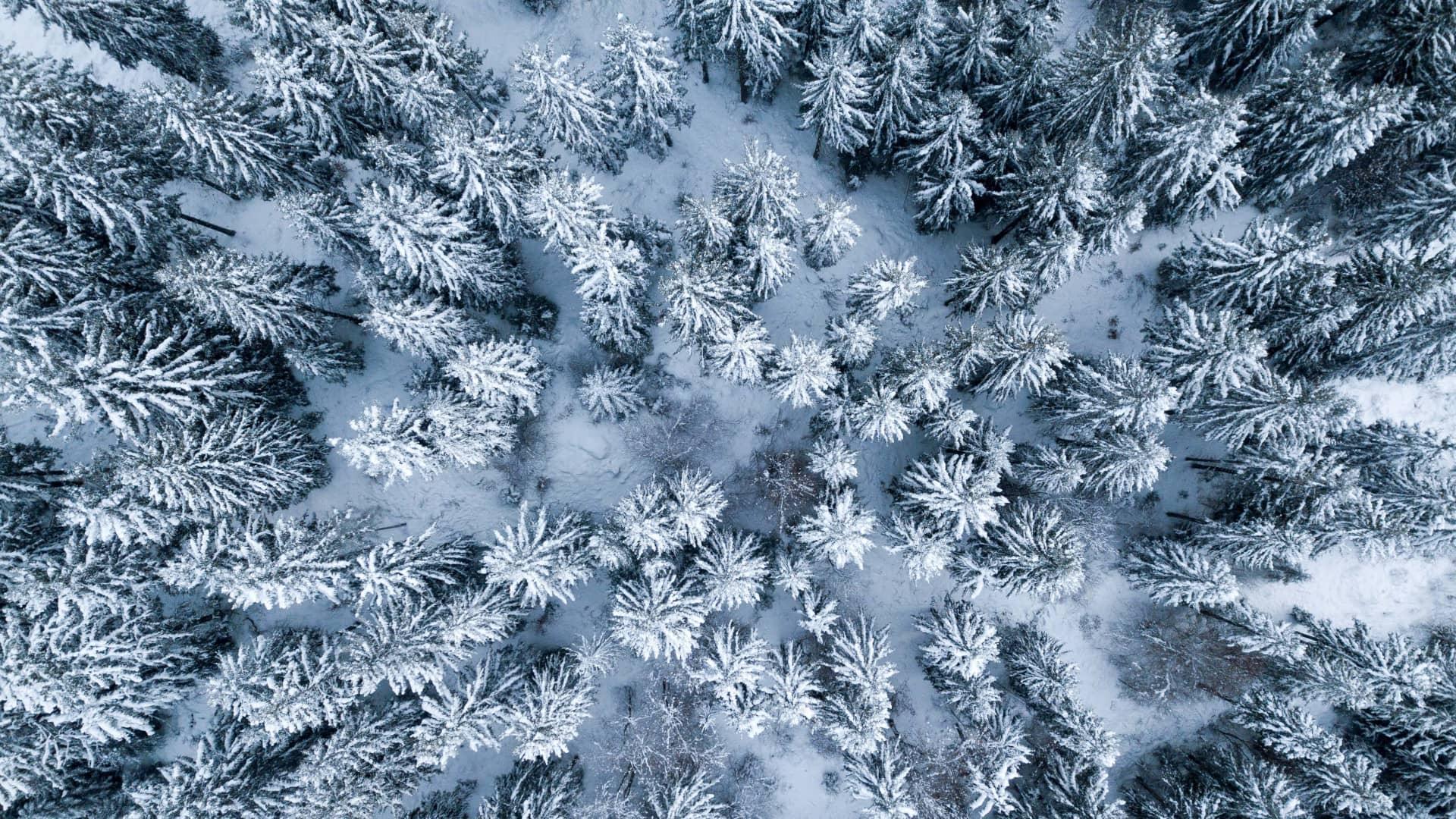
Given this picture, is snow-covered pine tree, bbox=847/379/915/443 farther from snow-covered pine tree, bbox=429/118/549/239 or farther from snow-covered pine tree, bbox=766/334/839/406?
snow-covered pine tree, bbox=429/118/549/239

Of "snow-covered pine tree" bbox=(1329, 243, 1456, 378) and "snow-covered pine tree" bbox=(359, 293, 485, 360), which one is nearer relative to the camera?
"snow-covered pine tree" bbox=(1329, 243, 1456, 378)

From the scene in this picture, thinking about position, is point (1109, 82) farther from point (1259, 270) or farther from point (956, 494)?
point (956, 494)

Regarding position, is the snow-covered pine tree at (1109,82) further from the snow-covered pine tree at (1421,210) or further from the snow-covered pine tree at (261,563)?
the snow-covered pine tree at (261,563)

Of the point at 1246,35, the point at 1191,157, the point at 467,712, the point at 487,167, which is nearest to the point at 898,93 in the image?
the point at 1191,157

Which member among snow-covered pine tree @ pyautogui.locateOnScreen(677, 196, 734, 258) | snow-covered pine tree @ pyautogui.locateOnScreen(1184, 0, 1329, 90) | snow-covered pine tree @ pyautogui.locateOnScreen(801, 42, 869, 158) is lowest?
snow-covered pine tree @ pyautogui.locateOnScreen(677, 196, 734, 258)

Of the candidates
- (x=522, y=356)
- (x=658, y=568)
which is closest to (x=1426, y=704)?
(x=658, y=568)

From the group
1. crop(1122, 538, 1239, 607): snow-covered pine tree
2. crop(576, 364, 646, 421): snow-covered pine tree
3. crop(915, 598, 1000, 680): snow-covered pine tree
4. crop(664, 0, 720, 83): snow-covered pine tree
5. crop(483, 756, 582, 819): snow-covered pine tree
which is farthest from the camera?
crop(576, 364, 646, 421): snow-covered pine tree

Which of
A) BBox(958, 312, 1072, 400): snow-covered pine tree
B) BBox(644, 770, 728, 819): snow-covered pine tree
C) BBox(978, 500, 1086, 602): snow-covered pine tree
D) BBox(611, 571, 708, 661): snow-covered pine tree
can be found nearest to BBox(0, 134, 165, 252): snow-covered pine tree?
BBox(611, 571, 708, 661): snow-covered pine tree
